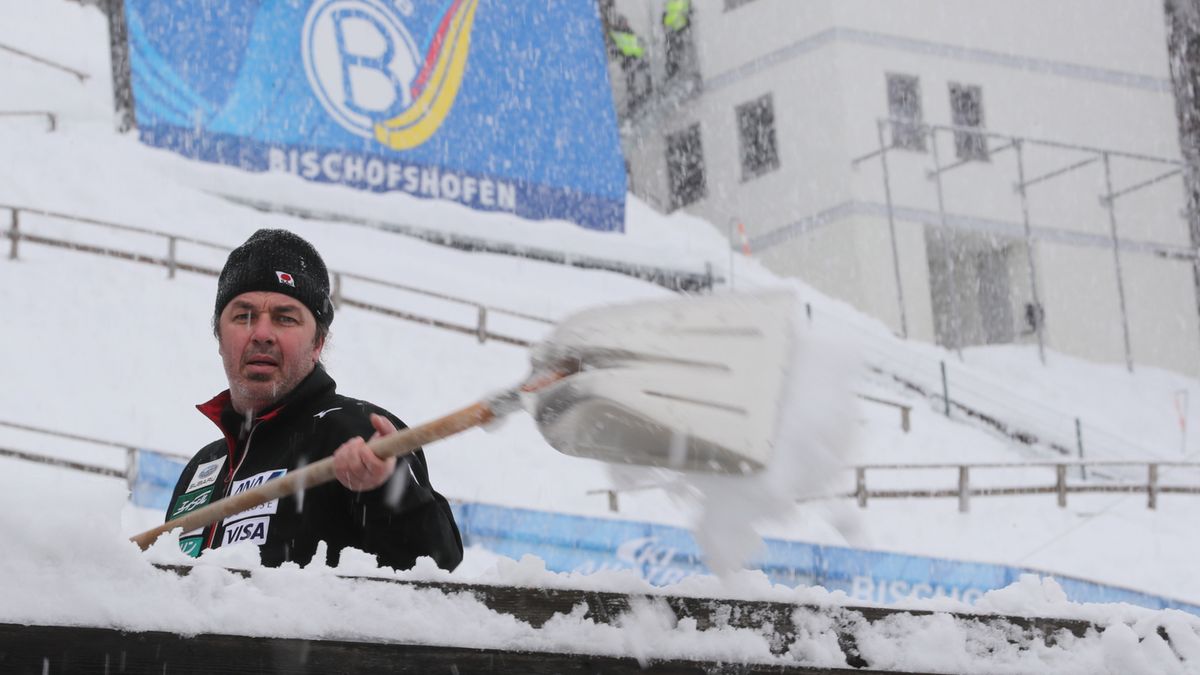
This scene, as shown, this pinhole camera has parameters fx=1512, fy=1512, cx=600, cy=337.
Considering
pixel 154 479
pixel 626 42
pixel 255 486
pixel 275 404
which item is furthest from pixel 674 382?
pixel 626 42

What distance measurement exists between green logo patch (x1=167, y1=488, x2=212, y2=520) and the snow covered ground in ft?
2.06

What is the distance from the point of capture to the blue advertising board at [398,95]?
2184 cm

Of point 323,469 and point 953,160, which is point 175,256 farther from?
point 953,160

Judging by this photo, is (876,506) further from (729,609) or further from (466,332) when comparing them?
(729,609)

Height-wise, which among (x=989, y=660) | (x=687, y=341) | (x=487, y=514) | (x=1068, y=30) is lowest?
(x=989, y=660)

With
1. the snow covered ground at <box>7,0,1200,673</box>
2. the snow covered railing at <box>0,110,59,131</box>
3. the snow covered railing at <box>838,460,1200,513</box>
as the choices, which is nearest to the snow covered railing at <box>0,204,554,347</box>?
the snow covered ground at <box>7,0,1200,673</box>

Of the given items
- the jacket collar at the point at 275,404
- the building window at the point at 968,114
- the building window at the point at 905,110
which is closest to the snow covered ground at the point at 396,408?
the jacket collar at the point at 275,404

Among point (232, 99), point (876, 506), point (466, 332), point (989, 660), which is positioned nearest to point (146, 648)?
point (989, 660)

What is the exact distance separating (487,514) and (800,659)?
25.5ft

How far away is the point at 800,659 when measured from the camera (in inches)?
87.5

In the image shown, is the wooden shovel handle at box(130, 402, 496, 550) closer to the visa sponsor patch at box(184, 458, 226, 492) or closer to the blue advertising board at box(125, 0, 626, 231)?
the visa sponsor patch at box(184, 458, 226, 492)

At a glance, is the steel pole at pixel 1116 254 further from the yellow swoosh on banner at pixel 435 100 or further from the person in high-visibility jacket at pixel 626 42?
the yellow swoosh on banner at pixel 435 100

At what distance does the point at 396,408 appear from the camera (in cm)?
1511

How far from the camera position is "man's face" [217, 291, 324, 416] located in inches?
139
